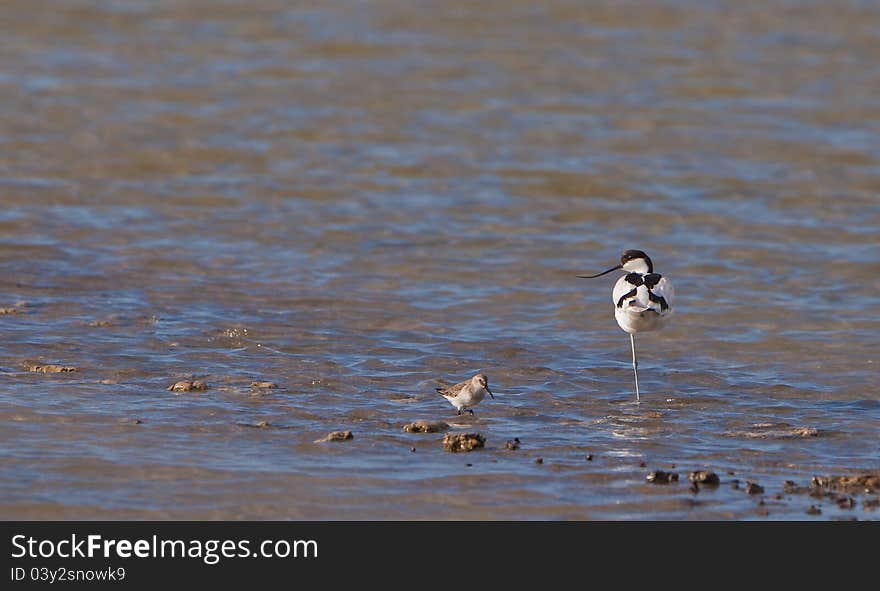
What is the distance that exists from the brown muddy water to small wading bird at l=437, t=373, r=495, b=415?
92mm

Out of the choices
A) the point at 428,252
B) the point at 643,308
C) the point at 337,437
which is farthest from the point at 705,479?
the point at 428,252

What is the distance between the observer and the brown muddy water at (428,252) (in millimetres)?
7344

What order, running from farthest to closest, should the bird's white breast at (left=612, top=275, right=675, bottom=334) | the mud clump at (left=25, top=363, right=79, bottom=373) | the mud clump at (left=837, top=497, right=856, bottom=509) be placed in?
1. the bird's white breast at (left=612, top=275, right=675, bottom=334)
2. the mud clump at (left=25, top=363, right=79, bottom=373)
3. the mud clump at (left=837, top=497, right=856, bottom=509)

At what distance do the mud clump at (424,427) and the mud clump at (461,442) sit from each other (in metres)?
0.27

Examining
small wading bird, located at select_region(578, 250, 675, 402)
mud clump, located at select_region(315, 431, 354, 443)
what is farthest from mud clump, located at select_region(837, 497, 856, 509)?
mud clump, located at select_region(315, 431, 354, 443)

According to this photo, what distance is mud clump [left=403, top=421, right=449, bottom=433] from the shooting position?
791cm

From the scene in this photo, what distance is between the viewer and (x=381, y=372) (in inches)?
370

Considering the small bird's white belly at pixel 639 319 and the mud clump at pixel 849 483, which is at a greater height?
the small bird's white belly at pixel 639 319

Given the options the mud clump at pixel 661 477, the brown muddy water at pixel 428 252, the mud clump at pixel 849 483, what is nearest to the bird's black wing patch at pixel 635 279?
the brown muddy water at pixel 428 252

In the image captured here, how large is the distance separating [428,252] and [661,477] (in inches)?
228

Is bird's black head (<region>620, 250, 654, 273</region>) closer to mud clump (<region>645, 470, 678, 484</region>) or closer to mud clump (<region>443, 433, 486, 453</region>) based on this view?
mud clump (<region>443, 433, 486, 453</region>)

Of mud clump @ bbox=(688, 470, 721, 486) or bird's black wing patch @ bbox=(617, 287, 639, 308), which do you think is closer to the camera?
mud clump @ bbox=(688, 470, 721, 486)

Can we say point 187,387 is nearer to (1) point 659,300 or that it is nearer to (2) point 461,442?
(2) point 461,442

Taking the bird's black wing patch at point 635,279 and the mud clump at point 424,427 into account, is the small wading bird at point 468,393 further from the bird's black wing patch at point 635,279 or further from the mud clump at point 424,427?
the bird's black wing patch at point 635,279
